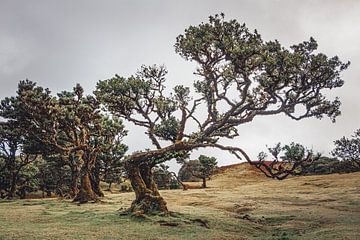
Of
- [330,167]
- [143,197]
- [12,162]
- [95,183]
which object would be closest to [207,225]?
[143,197]

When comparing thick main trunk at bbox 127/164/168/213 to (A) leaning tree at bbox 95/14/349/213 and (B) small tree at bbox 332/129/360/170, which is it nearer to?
(A) leaning tree at bbox 95/14/349/213

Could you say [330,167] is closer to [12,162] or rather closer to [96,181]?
[96,181]

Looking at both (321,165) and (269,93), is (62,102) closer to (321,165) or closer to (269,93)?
(269,93)

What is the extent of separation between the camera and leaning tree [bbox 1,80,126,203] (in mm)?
34344

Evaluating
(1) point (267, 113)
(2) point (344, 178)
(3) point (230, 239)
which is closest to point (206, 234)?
(3) point (230, 239)

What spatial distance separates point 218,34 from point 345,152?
53.1 m

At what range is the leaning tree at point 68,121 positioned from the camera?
113 feet

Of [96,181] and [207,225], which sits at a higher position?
[96,181]

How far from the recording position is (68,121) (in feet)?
115

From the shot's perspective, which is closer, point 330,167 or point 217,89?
point 217,89

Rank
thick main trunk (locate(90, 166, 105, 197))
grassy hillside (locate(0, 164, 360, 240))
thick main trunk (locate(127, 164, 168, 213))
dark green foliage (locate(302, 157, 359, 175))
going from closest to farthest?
1. grassy hillside (locate(0, 164, 360, 240))
2. thick main trunk (locate(127, 164, 168, 213))
3. thick main trunk (locate(90, 166, 105, 197))
4. dark green foliage (locate(302, 157, 359, 175))

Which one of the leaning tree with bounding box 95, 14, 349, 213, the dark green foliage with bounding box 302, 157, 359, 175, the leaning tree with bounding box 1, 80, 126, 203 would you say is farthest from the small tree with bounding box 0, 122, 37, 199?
the dark green foliage with bounding box 302, 157, 359, 175

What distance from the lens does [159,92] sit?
24859mm

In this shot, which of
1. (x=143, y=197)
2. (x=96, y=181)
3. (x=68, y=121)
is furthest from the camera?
(x=96, y=181)
